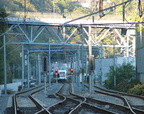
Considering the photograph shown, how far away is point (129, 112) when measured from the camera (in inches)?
627

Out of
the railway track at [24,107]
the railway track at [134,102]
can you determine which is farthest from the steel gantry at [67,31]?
the railway track at [24,107]

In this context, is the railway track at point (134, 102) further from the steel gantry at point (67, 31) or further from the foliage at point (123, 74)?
the foliage at point (123, 74)

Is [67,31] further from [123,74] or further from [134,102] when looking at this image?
[134,102]

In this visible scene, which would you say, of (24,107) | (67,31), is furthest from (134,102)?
(67,31)

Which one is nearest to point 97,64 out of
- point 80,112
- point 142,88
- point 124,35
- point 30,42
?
point 124,35

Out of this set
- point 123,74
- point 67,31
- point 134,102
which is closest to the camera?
point 134,102

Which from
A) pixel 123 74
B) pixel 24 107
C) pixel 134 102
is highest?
pixel 123 74

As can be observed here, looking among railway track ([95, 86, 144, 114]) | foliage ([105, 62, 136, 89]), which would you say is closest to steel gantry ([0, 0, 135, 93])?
foliage ([105, 62, 136, 89])

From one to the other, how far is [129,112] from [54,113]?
10.6ft

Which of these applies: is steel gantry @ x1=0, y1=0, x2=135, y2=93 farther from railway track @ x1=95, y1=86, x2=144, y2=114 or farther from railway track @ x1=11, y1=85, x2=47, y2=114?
railway track @ x1=11, y1=85, x2=47, y2=114

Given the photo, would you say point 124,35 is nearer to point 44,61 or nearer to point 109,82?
point 109,82

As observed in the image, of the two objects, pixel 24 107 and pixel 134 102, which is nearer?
pixel 24 107

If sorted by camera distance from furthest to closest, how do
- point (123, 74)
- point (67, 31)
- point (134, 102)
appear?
1. point (67, 31)
2. point (123, 74)
3. point (134, 102)

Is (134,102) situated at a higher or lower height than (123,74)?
lower
